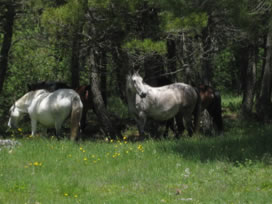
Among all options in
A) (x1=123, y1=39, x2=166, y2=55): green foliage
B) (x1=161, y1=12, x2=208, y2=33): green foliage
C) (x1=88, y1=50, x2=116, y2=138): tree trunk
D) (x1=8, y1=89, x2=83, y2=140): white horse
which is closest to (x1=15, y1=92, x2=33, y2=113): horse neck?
(x1=8, y1=89, x2=83, y2=140): white horse

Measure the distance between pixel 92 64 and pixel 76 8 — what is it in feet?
11.5

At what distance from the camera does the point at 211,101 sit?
1603 centimetres

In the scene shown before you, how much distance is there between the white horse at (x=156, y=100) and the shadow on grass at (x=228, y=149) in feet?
6.80

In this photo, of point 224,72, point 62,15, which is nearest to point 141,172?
point 62,15

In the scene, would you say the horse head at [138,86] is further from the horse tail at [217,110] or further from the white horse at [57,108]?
the horse tail at [217,110]

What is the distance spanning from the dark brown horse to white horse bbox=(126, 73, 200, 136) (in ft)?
5.36

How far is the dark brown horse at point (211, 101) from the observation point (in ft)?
51.6

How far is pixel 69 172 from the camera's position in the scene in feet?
28.9

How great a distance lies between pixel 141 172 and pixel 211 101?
7.78m

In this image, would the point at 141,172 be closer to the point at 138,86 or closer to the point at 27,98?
the point at 138,86

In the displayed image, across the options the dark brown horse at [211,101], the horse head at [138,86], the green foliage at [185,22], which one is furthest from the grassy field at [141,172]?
the dark brown horse at [211,101]

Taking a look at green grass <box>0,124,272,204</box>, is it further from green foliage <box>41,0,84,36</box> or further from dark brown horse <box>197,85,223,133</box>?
dark brown horse <box>197,85,223,133</box>

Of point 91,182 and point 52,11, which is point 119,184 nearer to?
point 91,182

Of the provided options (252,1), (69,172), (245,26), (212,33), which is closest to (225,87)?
(212,33)
